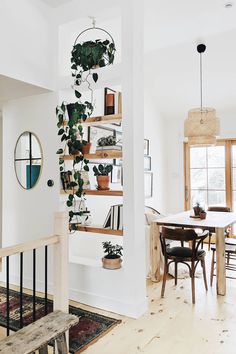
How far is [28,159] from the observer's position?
3588 mm

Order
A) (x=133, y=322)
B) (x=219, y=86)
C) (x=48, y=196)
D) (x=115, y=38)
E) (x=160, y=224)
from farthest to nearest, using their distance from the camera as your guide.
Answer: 1. (x=219, y=86)
2. (x=115, y=38)
3. (x=160, y=224)
4. (x=48, y=196)
5. (x=133, y=322)

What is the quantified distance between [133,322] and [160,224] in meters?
1.29

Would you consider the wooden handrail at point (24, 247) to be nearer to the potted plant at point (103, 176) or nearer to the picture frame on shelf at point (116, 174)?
the potted plant at point (103, 176)

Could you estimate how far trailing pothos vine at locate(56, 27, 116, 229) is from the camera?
9.92ft

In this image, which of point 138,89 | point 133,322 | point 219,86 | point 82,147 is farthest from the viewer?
point 219,86

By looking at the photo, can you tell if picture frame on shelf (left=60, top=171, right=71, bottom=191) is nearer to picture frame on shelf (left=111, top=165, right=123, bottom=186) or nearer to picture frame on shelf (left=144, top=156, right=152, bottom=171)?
picture frame on shelf (left=111, top=165, right=123, bottom=186)

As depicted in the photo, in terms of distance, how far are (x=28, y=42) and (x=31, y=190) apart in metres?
1.55

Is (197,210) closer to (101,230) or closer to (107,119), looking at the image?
(101,230)

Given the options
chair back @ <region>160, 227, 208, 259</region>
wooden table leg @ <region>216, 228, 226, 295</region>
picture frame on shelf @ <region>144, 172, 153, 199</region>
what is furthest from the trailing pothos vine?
picture frame on shelf @ <region>144, 172, 153, 199</region>

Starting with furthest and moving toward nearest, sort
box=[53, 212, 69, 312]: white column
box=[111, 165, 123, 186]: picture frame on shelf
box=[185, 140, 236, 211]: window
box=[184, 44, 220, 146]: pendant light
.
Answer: box=[185, 140, 236, 211]: window
box=[111, 165, 123, 186]: picture frame on shelf
box=[184, 44, 220, 146]: pendant light
box=[53, 212, 69, 312]: white column

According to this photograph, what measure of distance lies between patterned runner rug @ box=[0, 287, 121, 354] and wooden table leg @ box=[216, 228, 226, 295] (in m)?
1.26

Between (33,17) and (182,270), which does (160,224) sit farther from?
(33,17)

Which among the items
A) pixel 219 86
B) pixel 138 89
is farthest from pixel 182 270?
pixel 219 86

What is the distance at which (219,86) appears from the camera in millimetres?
5141
